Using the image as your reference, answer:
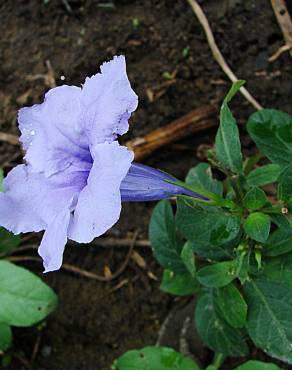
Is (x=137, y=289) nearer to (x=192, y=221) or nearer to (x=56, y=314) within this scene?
(x=56, y=314)

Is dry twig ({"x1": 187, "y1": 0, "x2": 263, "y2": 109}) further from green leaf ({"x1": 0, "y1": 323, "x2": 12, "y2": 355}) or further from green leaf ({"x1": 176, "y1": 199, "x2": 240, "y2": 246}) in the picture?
green leaf ({"x1": 0, "y1": 323, "x2": 12, "y2": 355})

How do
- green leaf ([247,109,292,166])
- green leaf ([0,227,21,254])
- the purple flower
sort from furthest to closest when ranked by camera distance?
green leaf ([0,227,21,254]), green leaf ([247,109,292,166]), the purple flower

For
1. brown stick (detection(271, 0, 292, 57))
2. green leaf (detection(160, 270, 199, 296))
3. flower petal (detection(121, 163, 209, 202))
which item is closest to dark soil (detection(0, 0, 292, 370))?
brown stick (detection(271, 0, 292, 57))

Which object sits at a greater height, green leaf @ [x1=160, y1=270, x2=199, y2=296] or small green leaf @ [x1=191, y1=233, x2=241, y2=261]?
small green leaf @ [x1=191, y1=233, x2=241, y2=261]

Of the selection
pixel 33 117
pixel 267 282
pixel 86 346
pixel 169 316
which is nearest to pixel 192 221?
pixel 267 282

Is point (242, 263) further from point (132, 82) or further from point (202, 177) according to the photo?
point (132, 82)

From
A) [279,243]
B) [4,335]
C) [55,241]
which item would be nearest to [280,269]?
[279,243]

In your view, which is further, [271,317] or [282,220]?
[271,317]

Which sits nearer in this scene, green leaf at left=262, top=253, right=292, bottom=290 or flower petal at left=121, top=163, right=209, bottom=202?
flower petal at left=121, top=163, right=209, bottom=202
